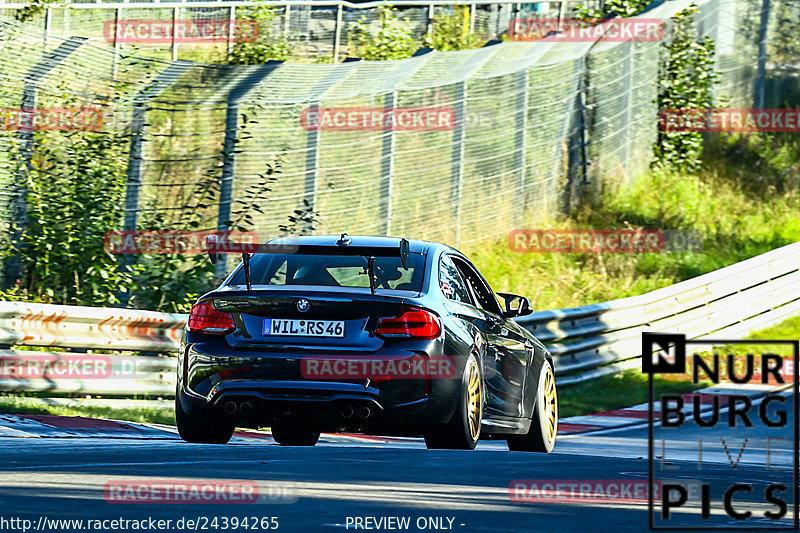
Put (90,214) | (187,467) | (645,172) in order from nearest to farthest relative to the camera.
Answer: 1. (187,467)
2. (90,214)
3. (645,172)

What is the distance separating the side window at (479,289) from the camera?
33.0 feet

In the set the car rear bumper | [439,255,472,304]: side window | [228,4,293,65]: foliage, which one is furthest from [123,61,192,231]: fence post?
the car rear bumper

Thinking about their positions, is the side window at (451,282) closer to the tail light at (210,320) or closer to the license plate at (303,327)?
the license plate at (303,327)

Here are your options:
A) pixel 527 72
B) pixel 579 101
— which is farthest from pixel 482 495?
pixel 579 101

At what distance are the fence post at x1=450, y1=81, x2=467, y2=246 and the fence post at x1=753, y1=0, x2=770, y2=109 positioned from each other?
11777mm

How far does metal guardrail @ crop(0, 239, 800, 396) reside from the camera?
38.6 feet

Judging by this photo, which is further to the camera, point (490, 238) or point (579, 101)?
point (579, 101)

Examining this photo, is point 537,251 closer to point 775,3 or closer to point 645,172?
point 645,172

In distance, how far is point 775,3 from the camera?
102ft

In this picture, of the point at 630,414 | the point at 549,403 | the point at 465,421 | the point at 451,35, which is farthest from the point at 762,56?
the point at 465,421

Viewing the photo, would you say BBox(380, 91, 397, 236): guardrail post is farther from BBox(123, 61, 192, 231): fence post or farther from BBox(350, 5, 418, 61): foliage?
BBox(350, 5, 418, 61): foliage

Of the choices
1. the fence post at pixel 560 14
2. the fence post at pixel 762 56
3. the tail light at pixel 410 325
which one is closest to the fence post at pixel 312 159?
the tail light at pixel 410 325

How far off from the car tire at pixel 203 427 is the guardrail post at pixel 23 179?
243 inches

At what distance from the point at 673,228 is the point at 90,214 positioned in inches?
510
